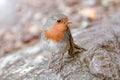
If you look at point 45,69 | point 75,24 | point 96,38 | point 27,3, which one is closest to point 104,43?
point 96,38

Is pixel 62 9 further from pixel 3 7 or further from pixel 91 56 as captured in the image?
pixel 91 56

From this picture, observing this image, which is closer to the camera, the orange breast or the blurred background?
the orange breast

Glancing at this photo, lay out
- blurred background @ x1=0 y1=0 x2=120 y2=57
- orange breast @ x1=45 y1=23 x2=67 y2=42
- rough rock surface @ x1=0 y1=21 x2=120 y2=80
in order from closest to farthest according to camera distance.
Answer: orange breast @ x1=45 y1=23 x2=67 y2=42
rough rock surface @ x1=0 y1=21 x2=120 y2=80
blurred background @ x1=0 y1=0 x2=120 y2=57

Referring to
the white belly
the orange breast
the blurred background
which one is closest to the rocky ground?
the blurred background

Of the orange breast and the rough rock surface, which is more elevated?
the orange breast

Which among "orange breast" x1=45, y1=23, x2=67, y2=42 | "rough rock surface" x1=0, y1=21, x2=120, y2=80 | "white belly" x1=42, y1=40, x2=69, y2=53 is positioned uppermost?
"orange breast" x1=45, y1=23, x2=67, y2=42

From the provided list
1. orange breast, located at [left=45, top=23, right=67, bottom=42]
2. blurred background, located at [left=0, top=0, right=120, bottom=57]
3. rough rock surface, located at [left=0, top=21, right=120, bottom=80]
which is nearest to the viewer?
orange breast, located at [left=45, top=23, right=67, bottom=42]

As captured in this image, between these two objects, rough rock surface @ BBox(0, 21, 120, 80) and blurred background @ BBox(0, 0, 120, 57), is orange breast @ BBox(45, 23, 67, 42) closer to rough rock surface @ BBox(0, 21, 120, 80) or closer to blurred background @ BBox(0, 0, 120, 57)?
rough rock surface @ BBox(0, 21, 120, 80)
